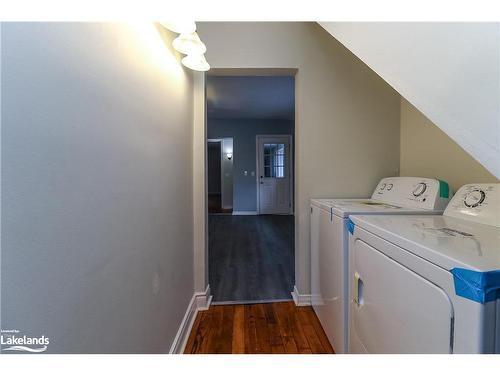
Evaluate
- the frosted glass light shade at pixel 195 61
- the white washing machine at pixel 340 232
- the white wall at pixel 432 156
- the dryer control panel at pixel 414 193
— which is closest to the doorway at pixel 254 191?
the white washing machine at pixel 340 232

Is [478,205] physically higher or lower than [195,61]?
lower

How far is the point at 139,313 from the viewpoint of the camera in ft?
2.77

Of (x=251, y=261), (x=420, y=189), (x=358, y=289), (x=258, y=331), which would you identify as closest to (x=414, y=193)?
(x=420, y=189)

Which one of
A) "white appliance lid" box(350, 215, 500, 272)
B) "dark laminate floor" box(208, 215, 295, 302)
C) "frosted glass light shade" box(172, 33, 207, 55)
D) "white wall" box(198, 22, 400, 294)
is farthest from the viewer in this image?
"dark laminate floor" box(208, 215, 295, 302)

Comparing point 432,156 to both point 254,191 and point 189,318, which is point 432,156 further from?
point 254,191

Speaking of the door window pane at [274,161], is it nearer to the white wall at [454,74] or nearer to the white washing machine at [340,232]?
the white washing machine at [340,232]

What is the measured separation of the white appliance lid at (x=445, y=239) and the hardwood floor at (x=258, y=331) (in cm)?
94

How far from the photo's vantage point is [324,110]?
5.89 feet

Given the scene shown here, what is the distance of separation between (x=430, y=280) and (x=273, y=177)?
5.13m

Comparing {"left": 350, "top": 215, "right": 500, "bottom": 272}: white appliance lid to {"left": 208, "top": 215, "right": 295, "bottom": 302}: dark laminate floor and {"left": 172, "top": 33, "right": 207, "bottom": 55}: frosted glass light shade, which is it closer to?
{"left": 172, "top": 33, "right": 207, "bottom": 55}: frosted glass light shade

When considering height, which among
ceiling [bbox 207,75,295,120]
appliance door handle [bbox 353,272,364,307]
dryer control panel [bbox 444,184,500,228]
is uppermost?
ceiling [bbox 207,75,295,120]

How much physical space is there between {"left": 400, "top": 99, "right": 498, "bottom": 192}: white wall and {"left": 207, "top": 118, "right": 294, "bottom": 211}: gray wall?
3.94 metres

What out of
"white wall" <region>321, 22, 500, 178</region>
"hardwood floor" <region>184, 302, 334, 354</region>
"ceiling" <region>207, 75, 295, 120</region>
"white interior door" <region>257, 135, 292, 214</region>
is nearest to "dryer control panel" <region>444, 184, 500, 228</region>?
"white wall" <region>321, 22, 500, 178</region>

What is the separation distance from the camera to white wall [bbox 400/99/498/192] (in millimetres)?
1297
